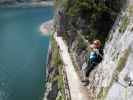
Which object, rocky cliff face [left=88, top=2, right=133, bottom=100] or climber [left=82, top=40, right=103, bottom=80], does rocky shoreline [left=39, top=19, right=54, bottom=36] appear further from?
rocky cliff face [left=88, top=2, right=133, bottom=100]

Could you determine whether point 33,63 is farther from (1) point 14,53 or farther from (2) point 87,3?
(2) point 87,3

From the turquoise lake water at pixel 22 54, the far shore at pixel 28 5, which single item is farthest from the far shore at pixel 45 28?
the far shore at pixel 28 5

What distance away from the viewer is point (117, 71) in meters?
15.7

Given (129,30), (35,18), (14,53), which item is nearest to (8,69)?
(14,53)

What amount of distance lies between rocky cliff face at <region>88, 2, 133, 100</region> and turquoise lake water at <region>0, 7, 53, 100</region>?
27.7 m

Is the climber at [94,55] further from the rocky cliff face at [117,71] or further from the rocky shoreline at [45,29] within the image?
the rocky shoreline at [45,29]

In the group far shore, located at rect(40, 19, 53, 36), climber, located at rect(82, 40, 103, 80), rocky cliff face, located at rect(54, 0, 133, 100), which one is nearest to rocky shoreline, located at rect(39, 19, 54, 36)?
far shore, located at rect(40, 19, 53, 36)

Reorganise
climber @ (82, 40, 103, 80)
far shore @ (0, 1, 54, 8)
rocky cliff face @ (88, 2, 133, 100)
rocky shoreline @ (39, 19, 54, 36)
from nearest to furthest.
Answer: rocky cliff face @ (88, 2, 133, 100) < climber @ (82, 40, 103, 80) < rocky shoreline @ (39, 19, 54, 36) < far shore @ (0, 1, 54, 8)

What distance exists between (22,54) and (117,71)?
60.5 metres

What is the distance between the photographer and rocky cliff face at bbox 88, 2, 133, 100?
546 inches

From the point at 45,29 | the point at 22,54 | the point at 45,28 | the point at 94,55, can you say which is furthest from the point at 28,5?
the point at 94,55

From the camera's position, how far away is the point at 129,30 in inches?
704

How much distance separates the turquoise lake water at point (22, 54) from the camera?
5121 cm

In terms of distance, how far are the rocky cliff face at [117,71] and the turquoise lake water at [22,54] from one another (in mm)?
27691
